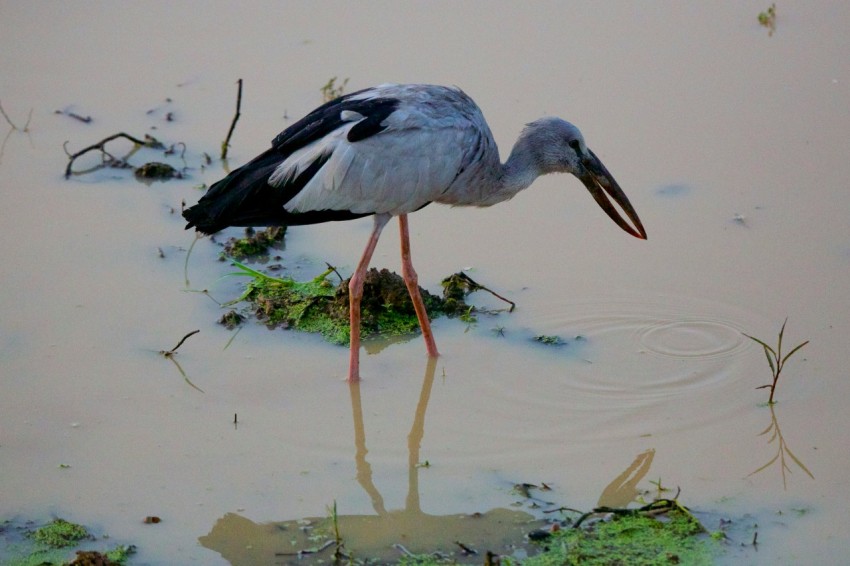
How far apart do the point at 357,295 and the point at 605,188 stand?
69.2 inches

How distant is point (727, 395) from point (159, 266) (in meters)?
3.78

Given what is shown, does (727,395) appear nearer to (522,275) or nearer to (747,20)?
(522,275)

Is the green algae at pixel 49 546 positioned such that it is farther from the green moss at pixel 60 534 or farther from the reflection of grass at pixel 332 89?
the reflection of grass at pixel 332 89

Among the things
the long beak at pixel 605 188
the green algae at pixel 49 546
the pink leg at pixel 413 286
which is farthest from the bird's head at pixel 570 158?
the green algae at pixel 49 546

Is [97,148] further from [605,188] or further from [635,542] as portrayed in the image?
[635,542]

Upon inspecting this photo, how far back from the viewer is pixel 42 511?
5625 millimetres

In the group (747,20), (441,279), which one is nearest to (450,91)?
(441,279)

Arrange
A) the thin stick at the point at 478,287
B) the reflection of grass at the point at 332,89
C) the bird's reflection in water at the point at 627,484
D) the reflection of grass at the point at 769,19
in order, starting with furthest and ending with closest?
1. the reflection of grass at the point at 769,19
2. the reflection of grass at the point at 332,89
3. the thin stick at the point at 478,287
4. the bird's reflection in water at the point at 627,484

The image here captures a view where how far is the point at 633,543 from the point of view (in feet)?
17.5

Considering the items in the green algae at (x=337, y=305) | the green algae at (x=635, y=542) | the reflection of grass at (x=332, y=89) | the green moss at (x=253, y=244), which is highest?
the reflection of grass at (x=332, y=89)

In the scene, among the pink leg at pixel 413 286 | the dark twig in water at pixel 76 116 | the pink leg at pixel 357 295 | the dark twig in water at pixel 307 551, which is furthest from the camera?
the dark twig in water at pixel 76 116

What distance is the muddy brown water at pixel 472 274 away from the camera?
19.4ft

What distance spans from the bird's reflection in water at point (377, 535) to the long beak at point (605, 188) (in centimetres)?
257

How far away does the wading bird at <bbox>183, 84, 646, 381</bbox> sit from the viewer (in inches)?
259
